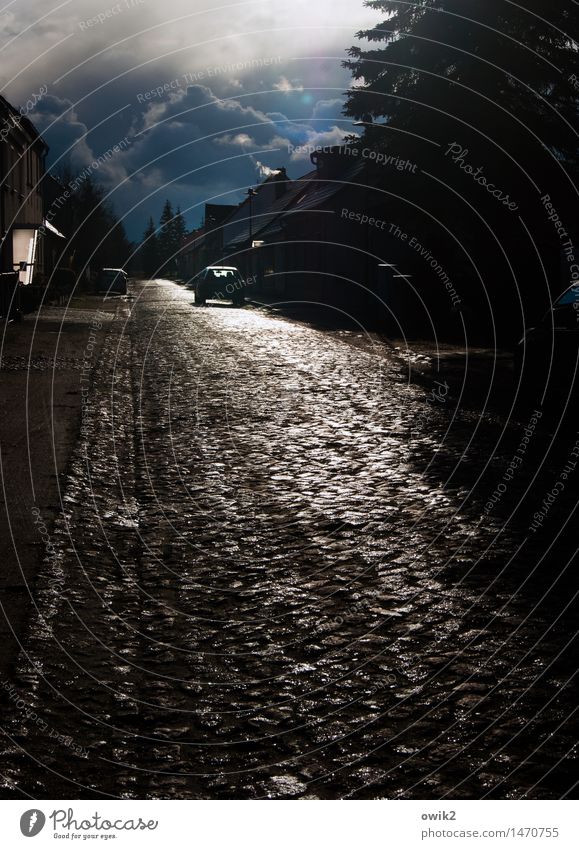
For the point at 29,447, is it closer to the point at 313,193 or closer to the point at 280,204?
the point at 313,193

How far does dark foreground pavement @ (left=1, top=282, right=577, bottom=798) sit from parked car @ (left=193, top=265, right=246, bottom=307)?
3264 cm

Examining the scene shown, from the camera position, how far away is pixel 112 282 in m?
50.7

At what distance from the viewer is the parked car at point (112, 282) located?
5021 cm

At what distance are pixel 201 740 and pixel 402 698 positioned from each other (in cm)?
77

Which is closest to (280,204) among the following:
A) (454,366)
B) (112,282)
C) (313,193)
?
(313,193)

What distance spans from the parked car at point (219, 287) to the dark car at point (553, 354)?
30.1 m

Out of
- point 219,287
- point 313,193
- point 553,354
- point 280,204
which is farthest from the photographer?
point 280,204

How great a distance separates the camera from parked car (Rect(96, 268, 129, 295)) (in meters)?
50.2

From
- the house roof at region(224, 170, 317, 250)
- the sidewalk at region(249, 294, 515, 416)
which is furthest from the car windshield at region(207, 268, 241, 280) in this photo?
the sidewalk at region(249, 294, 515, 416)

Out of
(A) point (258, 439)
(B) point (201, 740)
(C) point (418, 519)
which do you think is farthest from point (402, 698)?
(A) point (258, 439)

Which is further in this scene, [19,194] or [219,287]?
[219,287]

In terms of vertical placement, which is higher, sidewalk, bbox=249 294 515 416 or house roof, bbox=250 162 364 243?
house roof, bbox=250 162 364 243

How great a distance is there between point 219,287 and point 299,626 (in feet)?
124

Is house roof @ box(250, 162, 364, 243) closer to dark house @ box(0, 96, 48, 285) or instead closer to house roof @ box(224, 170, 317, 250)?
house roof @ box(224, 170, 317, 250)
